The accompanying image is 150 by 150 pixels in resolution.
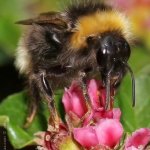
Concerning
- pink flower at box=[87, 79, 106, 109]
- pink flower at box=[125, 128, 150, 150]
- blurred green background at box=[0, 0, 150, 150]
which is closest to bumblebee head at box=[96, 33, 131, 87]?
pink flower at box=[87, 79, 106, 109]

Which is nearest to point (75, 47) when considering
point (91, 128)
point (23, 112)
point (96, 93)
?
point (96, 93)

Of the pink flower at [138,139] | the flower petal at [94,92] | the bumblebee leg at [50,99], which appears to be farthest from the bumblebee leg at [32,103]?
the pink flower at [138,139]

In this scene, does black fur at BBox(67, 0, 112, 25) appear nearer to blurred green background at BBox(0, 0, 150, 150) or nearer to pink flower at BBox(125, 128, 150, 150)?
blurred green background at BBox(0, 0, 150, 150)

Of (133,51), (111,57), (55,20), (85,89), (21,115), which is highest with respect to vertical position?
(55,20)

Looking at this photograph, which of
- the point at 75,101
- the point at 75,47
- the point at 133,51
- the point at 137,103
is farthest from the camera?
the point at 133,51

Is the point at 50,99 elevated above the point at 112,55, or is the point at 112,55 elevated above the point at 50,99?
the point at 112,55

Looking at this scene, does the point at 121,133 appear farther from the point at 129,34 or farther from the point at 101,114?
the point at 129,34

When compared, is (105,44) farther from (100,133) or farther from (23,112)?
(23,112)
